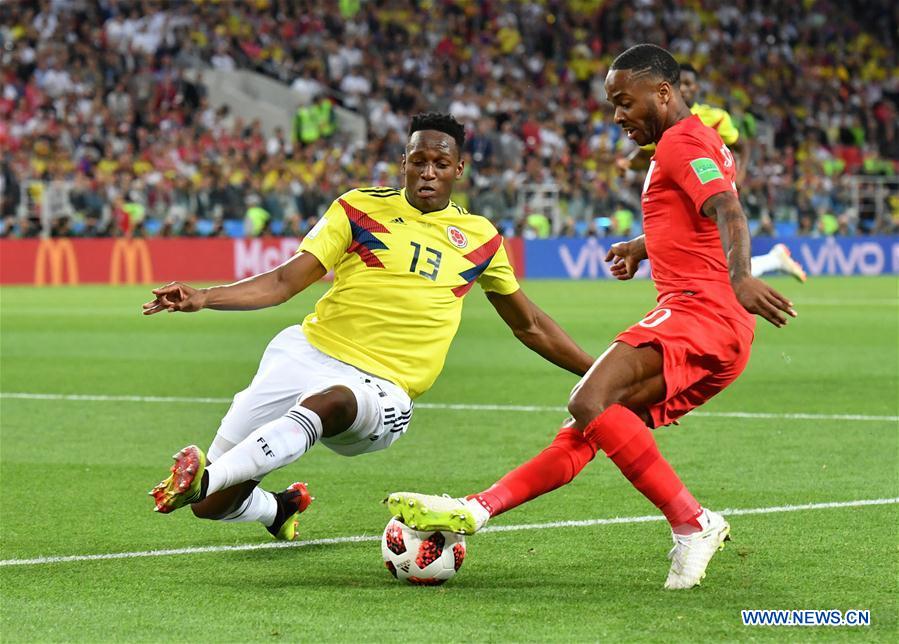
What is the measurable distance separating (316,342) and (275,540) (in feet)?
3.00

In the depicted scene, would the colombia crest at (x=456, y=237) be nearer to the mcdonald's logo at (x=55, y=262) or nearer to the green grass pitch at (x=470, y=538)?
Result: the green grass pitch at (x=470, y=538)

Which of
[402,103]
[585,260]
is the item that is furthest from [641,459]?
[402,103]

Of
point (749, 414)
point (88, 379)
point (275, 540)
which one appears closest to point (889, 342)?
point (749, 414)

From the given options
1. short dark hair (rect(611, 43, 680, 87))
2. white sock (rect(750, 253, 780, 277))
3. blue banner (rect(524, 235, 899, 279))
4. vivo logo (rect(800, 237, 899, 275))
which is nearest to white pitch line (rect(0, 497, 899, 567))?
short dark hair (rect(611, 43, 680, 87))

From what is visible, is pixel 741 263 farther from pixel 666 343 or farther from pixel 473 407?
pixel 473 407

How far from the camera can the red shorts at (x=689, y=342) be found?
5.11 metres

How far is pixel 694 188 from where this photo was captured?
5.08 meters

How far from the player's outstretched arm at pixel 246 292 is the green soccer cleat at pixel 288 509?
955mm

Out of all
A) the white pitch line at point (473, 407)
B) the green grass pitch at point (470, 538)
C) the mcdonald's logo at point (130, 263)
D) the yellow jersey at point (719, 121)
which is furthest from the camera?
the mcdonald's logo at point (130, 263)

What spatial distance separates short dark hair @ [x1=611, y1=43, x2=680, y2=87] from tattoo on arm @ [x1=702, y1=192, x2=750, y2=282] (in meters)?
0.54

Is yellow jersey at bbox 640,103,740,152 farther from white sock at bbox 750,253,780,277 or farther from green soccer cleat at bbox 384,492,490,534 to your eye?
green soccer cleat at bbox 384,492,490,534

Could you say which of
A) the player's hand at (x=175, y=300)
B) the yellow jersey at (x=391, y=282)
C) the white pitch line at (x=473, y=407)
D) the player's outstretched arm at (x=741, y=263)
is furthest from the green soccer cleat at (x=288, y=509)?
the white pitch line at (x=473, y=407)

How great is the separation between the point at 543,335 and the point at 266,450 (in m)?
1.41

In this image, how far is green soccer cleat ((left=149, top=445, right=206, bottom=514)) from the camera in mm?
4867
